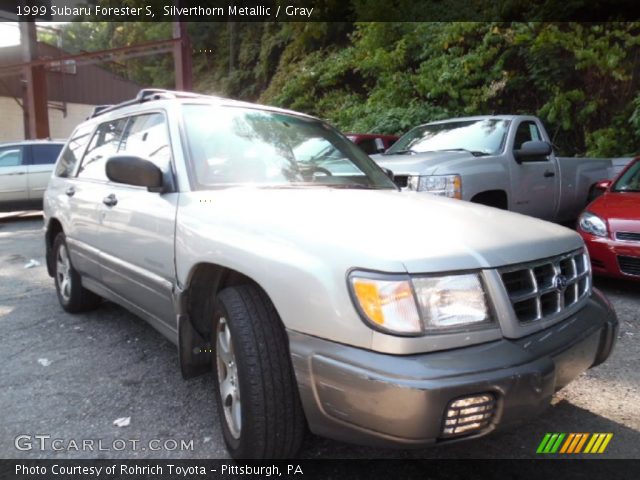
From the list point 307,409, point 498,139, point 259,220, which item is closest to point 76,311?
point 259,220

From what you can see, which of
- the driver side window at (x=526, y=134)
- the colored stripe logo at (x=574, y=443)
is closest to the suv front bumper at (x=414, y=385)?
the colored stripe logo at (x=574, y=443)

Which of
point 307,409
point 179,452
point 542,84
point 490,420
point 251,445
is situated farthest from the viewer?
point 542,84

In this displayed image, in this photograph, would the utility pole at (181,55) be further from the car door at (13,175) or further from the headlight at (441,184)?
the headlight at (441,184)

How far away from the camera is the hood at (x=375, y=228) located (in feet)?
6.16

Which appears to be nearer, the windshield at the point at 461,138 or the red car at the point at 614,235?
the red car at the point at 614,235

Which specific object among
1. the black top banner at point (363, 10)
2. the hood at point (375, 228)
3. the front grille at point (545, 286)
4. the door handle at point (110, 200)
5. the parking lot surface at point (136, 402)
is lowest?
the parking lot surface at point (136, 402)

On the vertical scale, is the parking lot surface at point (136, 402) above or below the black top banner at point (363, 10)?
below

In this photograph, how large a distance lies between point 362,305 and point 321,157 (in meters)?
1.61

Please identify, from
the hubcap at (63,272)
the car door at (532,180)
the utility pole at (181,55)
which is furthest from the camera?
the utility pole at (181,55)

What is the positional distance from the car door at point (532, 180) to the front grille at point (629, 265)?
52.2 inches

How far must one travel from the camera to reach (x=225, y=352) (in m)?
2.41

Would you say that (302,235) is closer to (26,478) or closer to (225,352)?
(225,352)

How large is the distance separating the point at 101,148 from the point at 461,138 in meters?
3.95

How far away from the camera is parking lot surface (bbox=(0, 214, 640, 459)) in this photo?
2.47m
